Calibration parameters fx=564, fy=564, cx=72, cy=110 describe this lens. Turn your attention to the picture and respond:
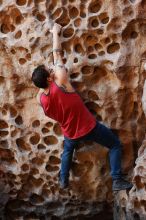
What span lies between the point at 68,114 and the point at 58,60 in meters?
0.36

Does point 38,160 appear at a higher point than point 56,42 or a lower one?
lower

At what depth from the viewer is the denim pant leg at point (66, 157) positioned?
3.75m

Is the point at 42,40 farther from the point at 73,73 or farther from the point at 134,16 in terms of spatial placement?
the point at 134,16

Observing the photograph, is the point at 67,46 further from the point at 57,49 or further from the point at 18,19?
the point at 18,19

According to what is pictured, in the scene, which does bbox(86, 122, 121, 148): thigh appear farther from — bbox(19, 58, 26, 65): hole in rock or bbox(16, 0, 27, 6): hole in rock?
bbox(16, 0, 27, 6): hole in rock

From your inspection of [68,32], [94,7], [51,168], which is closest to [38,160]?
[51,168]

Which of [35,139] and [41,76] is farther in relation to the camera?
[35,139]

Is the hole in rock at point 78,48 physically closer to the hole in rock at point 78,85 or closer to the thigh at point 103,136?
the hole in rock at point 78,85

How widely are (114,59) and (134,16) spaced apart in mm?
310

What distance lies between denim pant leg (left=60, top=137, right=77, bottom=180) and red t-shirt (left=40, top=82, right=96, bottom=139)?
69 millimetres

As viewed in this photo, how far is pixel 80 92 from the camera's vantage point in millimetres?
3863

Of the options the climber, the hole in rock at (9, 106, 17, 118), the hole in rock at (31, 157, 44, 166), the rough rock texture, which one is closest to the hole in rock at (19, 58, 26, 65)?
the rough rock texture

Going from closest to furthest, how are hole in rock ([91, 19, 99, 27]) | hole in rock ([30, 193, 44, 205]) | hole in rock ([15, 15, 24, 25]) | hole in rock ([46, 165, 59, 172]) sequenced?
hole in rock ([91, 19, 99, 27]), hole in rock ([15, 15, 24, 25]), hole in rock ([46, 165, 59, 172]), hole in rock ([30, 193, 44, 205])

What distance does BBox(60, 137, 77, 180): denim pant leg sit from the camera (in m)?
3.75
